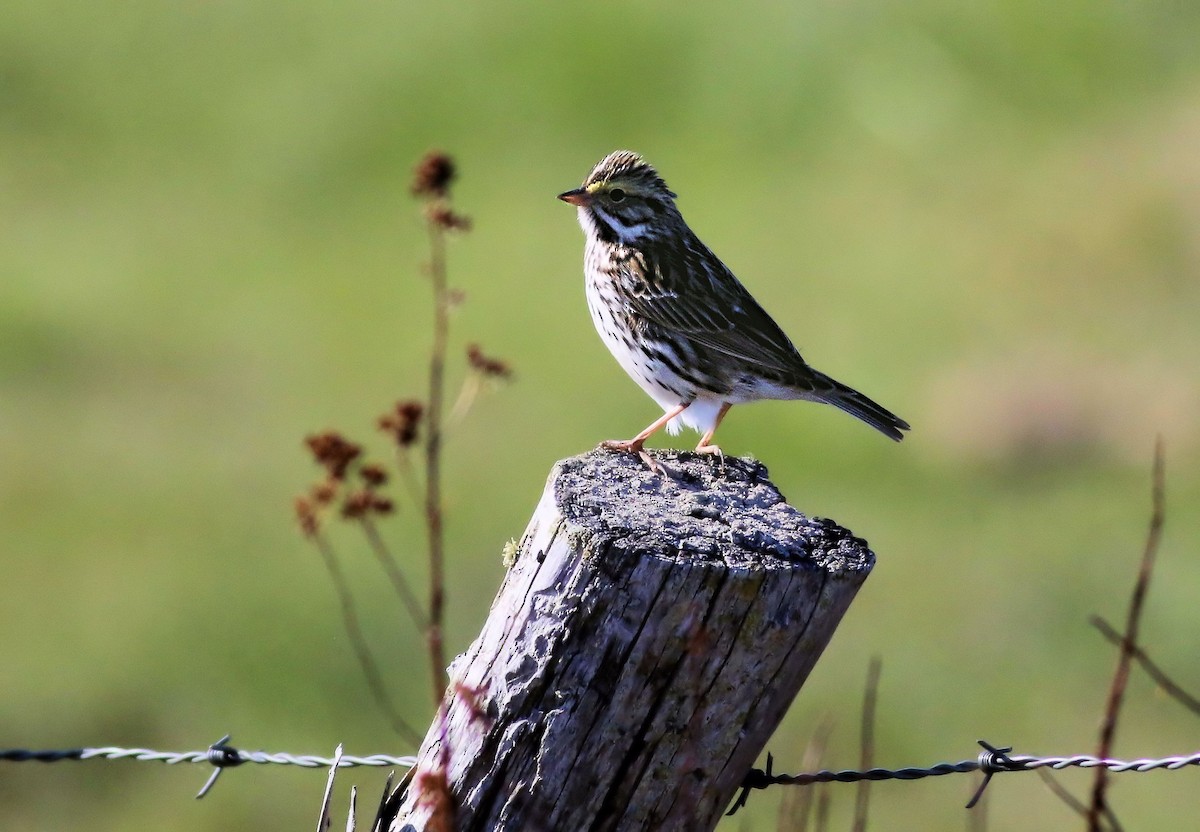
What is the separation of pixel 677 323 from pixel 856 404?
86 cm

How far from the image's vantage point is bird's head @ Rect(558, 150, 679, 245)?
880cm

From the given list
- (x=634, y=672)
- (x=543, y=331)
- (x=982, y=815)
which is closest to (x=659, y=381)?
(x=982, y=815)

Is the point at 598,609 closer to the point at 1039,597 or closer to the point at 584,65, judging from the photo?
the point at 1039,597

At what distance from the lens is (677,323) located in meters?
8.25

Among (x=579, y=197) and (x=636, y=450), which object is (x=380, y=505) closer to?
(x=579, y=197)

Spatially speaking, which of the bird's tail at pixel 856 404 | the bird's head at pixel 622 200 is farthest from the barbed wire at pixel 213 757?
the bird's head at pixel 622 200

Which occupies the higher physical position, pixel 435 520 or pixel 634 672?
pixel 435 520

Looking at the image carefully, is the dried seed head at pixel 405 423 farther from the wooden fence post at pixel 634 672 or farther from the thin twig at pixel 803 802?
the wooden fence post at pixel 634 672

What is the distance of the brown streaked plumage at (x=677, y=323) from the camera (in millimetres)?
8211

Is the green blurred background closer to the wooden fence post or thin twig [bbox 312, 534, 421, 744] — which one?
thin twig [bbox 312, 534, 421, 744]

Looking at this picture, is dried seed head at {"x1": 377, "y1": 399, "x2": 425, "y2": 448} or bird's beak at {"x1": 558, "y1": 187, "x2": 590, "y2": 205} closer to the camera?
dried seed head at {"x1": 377, "y1": 399, "x2": 425, "y2": 448}

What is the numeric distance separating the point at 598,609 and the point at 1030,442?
15436 millimetres

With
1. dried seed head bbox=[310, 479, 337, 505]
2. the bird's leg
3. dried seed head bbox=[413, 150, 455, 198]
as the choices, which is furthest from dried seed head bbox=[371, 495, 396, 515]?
dried seed head bbox=[413, 150, 455, 198]

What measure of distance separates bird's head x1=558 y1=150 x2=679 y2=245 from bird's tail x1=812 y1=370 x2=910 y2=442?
1.12 metres
